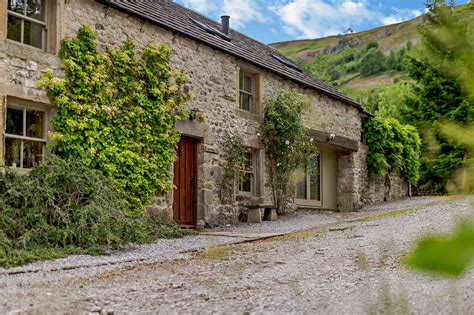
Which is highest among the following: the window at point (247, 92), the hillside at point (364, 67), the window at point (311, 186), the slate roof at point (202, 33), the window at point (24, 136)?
the hillside at point (364, 67)

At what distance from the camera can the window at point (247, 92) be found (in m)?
13.4

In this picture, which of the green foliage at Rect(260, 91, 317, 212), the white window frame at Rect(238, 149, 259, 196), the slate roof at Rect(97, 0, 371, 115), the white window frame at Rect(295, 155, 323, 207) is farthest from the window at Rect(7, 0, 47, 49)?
the white window frame at Rect(295, 155, 323, 207)

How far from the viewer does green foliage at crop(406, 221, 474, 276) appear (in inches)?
19.1

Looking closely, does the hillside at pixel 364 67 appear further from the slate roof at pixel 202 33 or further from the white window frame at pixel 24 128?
the white window frame at pixel 24 128

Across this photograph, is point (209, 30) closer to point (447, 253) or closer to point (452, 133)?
point (452, 133)

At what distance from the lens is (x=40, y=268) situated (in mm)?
6285

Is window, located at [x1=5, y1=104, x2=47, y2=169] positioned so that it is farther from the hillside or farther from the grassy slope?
the hillside

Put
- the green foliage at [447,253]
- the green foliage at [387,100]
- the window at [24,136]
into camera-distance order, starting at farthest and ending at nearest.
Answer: the green foliage at [387,100], the window at [24,136], the green foliage at [447,253]

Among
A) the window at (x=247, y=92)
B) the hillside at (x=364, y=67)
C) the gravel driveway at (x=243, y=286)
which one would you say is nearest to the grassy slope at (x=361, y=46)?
the hillside at (x=364, y=67)

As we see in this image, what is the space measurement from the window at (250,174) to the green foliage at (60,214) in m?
4.64

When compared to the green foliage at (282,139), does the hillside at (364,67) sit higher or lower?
higher

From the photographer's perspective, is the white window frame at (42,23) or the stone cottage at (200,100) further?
the white window frame at (42,23)

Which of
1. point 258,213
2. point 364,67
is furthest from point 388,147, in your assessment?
point 364,67

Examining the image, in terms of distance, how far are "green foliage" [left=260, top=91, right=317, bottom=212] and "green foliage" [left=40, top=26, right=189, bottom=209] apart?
2.92m
